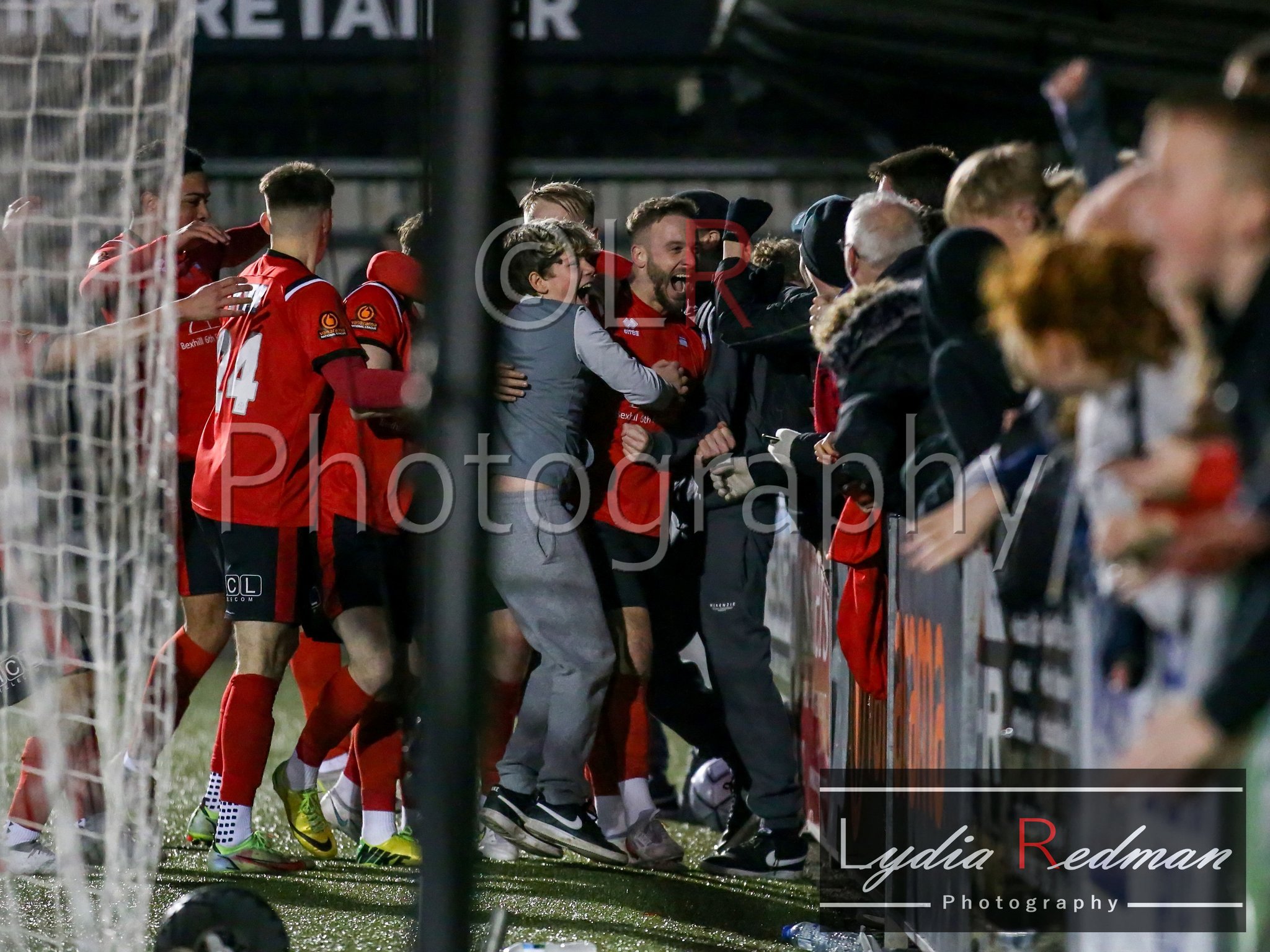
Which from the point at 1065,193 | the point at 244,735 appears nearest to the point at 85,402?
the point at 244,735

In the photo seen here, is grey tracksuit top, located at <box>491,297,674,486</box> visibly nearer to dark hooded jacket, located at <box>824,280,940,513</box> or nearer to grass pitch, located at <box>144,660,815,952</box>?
grass pitch, located at <box>144,660,815,952</box>

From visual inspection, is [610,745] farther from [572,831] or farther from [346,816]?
[346,816]

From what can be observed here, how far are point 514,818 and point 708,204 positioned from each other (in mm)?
1965

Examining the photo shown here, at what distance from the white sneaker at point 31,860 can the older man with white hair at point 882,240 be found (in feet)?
8.47

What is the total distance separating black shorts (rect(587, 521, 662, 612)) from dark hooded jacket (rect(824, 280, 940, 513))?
1916 mm

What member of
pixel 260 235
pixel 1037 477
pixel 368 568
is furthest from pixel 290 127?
pixel 1037 477

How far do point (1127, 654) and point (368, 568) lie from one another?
9.37ft

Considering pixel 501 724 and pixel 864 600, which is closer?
pixel 864 600

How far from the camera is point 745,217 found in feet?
15.5

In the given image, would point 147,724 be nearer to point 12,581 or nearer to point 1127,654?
point 12,581

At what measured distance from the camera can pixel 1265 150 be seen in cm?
178

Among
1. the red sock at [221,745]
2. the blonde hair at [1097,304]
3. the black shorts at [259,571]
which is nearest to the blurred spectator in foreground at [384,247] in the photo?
the black shorts at [259,571]

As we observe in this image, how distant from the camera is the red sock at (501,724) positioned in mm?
4680

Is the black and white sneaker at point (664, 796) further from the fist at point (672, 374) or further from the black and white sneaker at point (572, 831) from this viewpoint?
the fist at point (672, 374)
